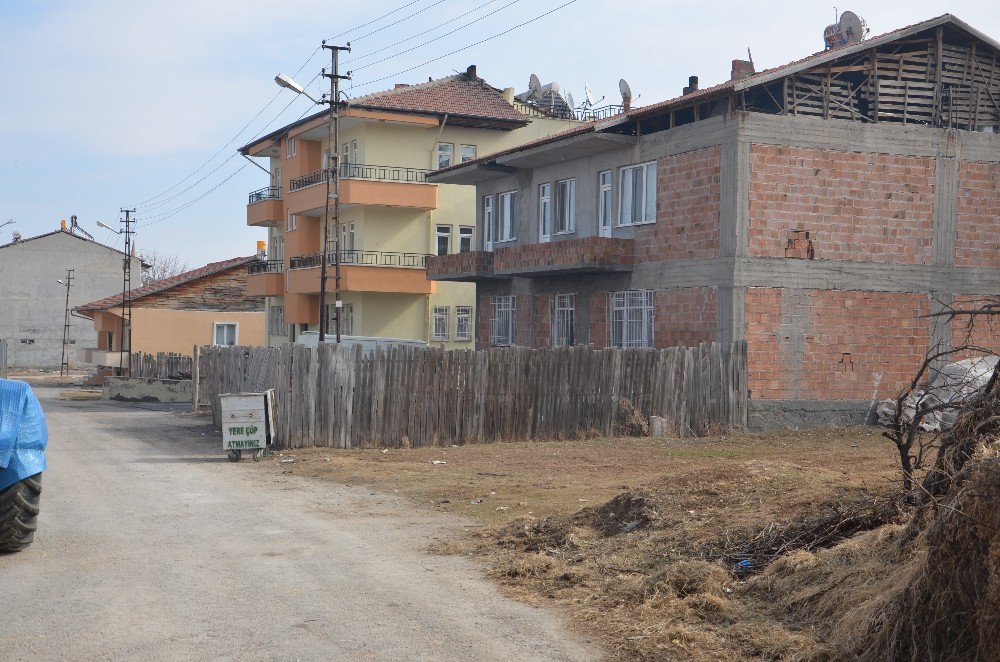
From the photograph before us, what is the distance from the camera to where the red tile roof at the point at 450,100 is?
43.6 m

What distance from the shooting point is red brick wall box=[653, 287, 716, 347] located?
80.2 ft

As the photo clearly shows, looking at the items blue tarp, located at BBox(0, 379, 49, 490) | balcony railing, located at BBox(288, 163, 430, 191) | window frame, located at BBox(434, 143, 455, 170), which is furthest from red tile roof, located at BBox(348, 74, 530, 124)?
blue tarp, located at BBox(0, 379, 49, 490)

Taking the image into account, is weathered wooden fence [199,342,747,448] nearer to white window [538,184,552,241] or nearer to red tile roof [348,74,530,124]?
white window [538,184,552,241]

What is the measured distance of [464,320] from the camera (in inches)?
1780

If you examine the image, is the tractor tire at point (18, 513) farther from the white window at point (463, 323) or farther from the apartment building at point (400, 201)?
the white window at point (463, 323)

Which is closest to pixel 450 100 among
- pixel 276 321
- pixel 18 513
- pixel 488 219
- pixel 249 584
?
pixel 488 219

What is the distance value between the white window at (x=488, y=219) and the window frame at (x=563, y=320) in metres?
4.73

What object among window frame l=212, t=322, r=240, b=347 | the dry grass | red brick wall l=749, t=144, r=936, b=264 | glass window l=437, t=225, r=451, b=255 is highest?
glass window l=437, t=225, r=451, b=255

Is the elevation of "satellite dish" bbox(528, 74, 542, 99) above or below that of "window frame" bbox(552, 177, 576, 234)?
above

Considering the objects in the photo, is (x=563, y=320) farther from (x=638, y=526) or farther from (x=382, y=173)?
(x=638, y=526)

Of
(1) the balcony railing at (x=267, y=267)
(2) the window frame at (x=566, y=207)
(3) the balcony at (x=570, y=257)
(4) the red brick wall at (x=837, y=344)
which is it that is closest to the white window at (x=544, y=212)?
(2) the window frame at (x=566, y=207)

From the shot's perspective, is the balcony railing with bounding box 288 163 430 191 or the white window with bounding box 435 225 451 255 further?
the white window with bounding box 435 225 451 255

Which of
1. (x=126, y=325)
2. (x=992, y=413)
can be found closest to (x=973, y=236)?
(x=992, y=413)

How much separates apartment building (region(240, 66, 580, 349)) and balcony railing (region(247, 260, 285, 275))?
9.14ft
